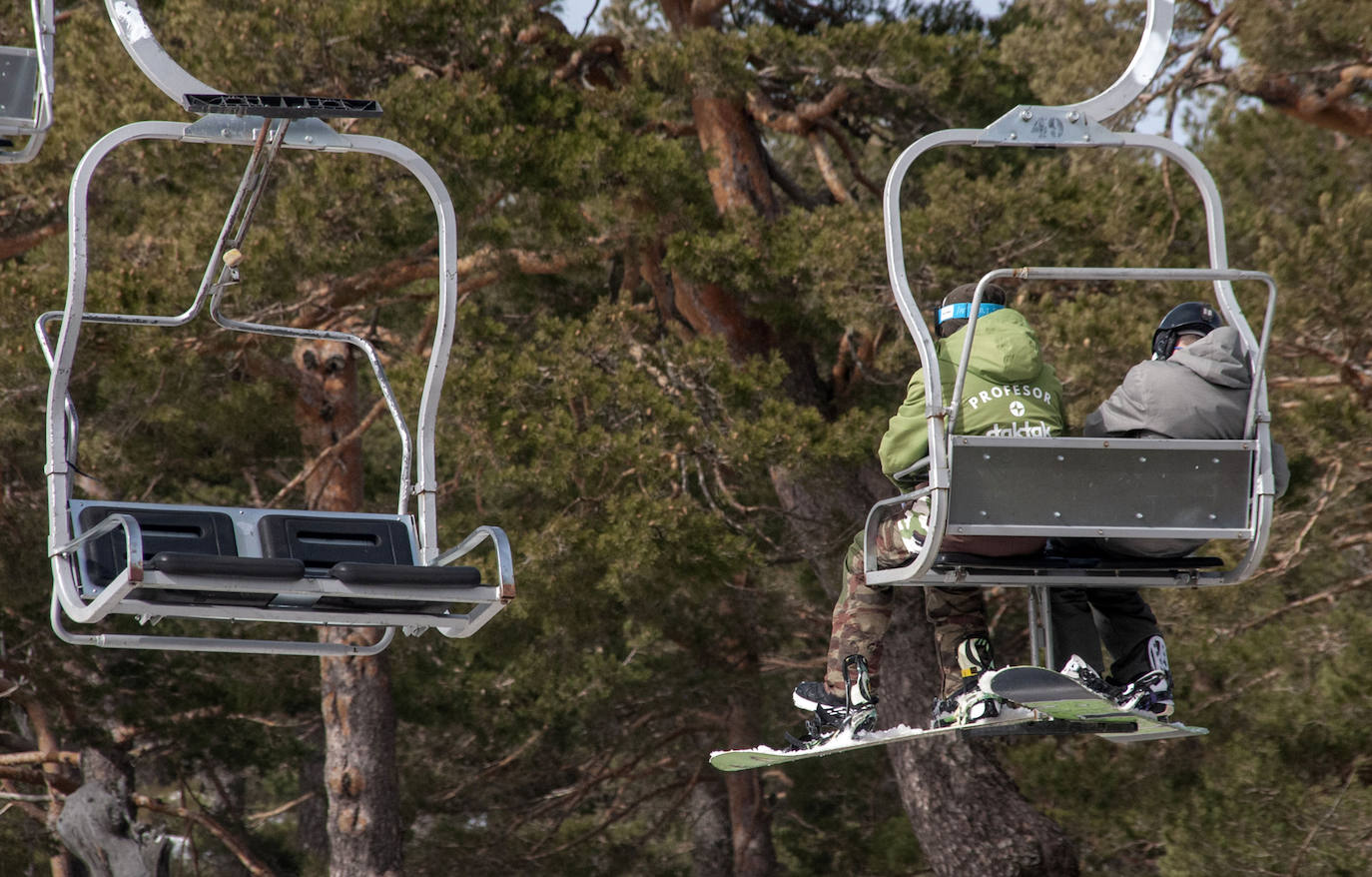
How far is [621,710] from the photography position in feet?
50.0

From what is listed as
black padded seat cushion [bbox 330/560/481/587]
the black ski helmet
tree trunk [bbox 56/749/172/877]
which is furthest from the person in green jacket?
tree trunk [bbox 56/749/172/877]

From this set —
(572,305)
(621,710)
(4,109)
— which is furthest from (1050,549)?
(621,710)

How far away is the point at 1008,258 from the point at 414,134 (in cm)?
330

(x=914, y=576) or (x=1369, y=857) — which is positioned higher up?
(x=914, y=576)

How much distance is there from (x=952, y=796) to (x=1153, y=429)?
5.73 meters

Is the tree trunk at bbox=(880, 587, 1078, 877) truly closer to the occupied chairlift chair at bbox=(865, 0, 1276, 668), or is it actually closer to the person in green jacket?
the person in green jacket

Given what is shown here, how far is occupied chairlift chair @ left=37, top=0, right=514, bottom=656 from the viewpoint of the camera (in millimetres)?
4535

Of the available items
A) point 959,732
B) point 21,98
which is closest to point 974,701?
point 959,732

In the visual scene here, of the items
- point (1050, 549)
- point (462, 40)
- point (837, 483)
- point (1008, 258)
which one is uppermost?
point (462, 40)

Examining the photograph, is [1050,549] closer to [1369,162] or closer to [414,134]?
[414,134]

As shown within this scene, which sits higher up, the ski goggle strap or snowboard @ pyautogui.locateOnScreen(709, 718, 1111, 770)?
the ski goggle strap

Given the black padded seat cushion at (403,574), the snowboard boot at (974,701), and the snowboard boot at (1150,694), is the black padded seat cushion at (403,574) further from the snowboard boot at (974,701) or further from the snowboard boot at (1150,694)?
the snowboard boot at (1150,694)

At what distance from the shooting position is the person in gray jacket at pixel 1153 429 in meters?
4.93

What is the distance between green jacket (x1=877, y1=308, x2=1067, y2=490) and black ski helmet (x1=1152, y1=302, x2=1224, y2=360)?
0.37 m
